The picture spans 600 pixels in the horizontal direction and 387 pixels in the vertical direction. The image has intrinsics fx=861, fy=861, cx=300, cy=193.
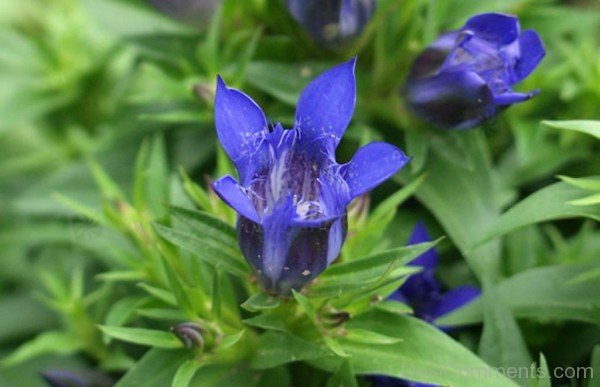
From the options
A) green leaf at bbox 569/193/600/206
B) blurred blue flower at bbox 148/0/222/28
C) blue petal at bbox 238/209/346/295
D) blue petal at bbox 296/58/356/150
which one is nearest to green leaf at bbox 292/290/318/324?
blue petal at bbox 238/209/346/295

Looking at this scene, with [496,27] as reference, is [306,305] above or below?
below

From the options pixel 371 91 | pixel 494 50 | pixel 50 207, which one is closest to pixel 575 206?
pixel 494 50

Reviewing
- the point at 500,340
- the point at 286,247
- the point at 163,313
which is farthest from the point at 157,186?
the point at 500,340

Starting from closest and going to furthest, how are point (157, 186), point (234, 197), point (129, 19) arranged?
point (234, 197) < point (157, 186) < point (129, 19)

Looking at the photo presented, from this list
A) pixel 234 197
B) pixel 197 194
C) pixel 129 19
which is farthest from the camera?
pixel 129 19

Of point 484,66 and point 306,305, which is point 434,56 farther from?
point 306,305

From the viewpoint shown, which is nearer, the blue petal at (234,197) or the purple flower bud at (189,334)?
the blue petal at (234,197)

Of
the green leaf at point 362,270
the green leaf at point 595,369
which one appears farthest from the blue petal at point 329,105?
the green leaf at point 595,369

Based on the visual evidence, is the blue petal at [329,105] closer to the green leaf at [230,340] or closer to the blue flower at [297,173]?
the blue flower at [297,173]
